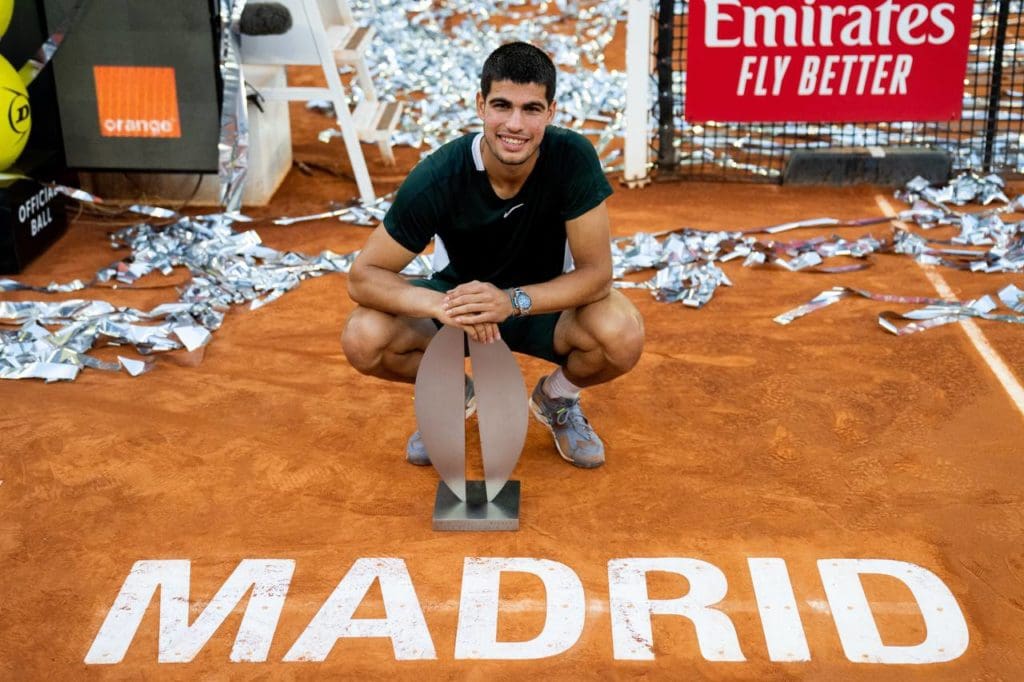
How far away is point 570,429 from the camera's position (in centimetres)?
450

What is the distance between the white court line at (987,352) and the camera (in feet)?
16.3

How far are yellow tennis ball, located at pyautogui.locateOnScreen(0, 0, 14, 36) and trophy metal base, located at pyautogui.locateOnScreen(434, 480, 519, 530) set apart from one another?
374cm

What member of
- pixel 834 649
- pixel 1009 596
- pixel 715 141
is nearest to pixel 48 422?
pixel 834 649

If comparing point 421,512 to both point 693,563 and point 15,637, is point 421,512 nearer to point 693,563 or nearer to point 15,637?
point 693,563

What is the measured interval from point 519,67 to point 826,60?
4.31m

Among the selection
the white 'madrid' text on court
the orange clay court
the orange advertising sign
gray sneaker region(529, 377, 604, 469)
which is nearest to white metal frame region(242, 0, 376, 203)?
the orange advertising sign

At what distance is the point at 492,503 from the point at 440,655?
787 mm

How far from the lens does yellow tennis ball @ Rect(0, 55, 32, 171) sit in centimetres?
612

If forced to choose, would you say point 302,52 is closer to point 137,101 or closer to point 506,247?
point 137,101

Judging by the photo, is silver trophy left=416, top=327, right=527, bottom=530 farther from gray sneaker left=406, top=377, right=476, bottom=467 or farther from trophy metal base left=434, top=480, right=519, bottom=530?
gray sneaker left=406, top=377, right=476, bottom=467

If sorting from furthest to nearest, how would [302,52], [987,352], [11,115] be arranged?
[302,52] < [11,115] < [987,352]

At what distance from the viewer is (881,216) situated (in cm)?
727

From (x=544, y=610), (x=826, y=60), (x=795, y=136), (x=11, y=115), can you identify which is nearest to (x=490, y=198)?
(x=544, y=610)

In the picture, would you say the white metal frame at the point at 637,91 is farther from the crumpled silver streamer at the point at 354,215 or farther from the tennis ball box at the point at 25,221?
the tennis ball box at the point at 25,221
